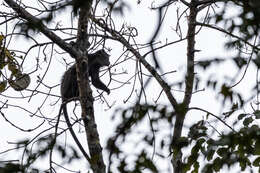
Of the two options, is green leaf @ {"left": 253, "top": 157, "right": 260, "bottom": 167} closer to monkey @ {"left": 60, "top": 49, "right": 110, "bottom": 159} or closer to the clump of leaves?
the clump of leaves

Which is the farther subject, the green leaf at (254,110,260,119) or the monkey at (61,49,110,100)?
the monkey at (61,49,110,100)

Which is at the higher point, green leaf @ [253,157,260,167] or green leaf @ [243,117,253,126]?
green leaf @ [243,117,253,126]

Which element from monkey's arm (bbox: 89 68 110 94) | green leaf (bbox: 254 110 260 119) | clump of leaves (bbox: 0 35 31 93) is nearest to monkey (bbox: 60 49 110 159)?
monkey's arm (bbox: 89 68 110 94)

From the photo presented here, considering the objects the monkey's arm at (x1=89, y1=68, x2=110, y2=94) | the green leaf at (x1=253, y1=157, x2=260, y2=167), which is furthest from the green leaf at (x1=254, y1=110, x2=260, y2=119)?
the monkey's arm at (x1=89, y1=68, x2=110, y2=94)

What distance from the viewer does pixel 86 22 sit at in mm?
3318

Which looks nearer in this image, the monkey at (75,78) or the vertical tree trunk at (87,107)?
the vertical tree trunk at (87,107)

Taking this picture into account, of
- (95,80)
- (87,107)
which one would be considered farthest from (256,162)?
(95,80)

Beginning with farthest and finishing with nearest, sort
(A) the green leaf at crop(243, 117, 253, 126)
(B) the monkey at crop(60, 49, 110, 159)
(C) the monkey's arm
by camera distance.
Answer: (C) the monkey's arm, (B) the monkey at crop(60, 49, 110, 159), (A) the green leaf at crop(243, 117, 253, 126)

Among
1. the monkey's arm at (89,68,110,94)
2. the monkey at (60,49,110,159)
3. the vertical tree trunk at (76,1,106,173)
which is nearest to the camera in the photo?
the vertical tree trunk at (76,1,106,173)

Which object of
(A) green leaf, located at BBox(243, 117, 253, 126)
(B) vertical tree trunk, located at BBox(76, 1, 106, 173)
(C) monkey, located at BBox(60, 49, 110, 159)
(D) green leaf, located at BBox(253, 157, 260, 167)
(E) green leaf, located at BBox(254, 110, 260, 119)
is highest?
(C) monkey, located at BBox(60, 49, 110, 159)

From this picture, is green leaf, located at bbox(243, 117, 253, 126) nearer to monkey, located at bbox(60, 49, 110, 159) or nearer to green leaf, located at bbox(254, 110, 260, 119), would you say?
green leaf, located at bbox(254, 110, 260, 119)

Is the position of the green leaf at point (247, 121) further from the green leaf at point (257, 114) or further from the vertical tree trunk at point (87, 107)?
the vertical tree trunk at point (87, 107)

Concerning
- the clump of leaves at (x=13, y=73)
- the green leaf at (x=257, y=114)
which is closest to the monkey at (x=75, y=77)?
the clump of leaves at (x=13, y=73)

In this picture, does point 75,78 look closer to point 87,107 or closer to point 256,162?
point 87,107
